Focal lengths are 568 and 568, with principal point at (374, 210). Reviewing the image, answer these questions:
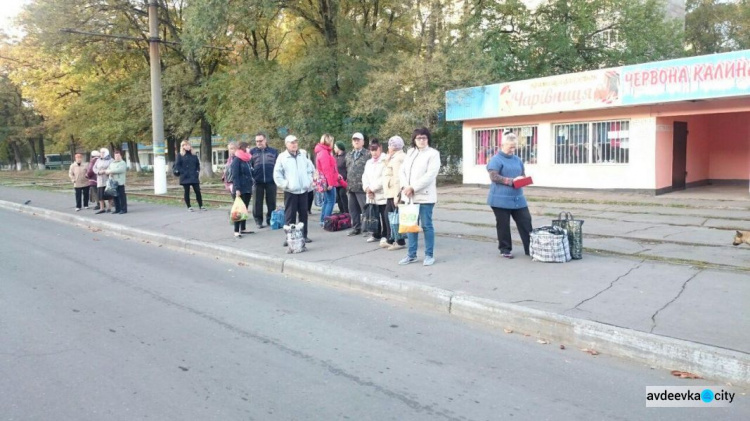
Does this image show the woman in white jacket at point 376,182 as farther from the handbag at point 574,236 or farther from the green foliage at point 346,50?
the green foliage at point 346,50

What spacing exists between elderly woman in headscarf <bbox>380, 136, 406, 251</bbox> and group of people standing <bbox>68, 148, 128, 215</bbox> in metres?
8.87

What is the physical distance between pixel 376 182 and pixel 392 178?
504 mm

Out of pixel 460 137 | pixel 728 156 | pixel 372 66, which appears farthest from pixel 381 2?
pixel 728 156

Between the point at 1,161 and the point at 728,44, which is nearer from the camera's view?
the point at 728,44

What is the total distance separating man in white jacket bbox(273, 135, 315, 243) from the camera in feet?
31.0

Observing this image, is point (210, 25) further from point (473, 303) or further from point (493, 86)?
point (473, 303)

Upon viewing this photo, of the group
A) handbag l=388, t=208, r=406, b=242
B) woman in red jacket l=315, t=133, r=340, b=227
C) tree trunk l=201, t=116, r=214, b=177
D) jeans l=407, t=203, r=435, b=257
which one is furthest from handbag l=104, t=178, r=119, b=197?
tree trunk l=201, t=116, r=214, b=177

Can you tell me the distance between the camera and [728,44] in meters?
38.2

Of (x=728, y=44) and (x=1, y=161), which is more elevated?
(x=728, y=44)

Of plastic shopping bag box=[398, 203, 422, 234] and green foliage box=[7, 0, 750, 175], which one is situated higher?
green foliage box=[7, 0, 750, 175]

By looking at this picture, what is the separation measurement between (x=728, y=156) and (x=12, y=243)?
2126cm

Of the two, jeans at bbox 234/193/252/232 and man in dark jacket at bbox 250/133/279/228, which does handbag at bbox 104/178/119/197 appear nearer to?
jeans at bbox 234/193/252/232

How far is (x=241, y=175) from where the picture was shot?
36.3ft

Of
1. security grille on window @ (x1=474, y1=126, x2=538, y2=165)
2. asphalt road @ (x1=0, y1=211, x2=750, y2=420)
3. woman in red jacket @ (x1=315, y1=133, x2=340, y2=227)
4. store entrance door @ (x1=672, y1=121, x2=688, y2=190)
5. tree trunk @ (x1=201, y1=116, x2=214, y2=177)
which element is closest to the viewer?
asphalt road @ (x1=0, y1=211, x2=750, y2=420)
